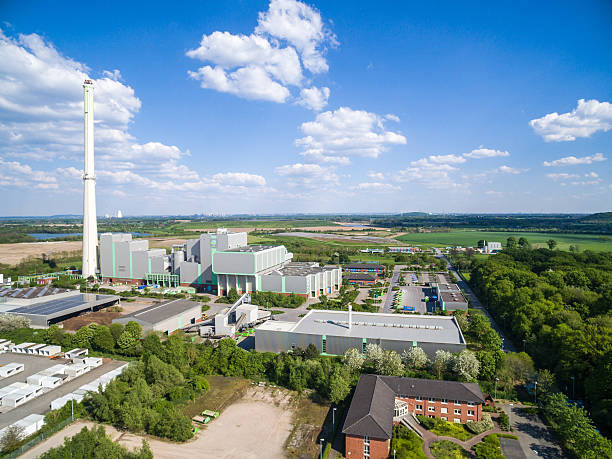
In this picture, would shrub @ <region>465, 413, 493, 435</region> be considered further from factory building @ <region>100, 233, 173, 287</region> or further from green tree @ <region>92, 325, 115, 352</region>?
factory building @ <region>100, 233, 173, 287</region>

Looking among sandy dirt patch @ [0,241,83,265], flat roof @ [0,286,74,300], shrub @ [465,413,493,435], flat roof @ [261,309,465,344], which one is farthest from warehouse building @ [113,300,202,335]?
sandy dirt patch @ [0,241,83,265]

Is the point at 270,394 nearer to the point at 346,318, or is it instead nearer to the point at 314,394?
the point at 314,394

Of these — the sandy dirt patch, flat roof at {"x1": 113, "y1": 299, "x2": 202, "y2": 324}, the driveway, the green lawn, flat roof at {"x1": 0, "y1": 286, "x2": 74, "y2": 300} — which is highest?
the sandy dirt patch

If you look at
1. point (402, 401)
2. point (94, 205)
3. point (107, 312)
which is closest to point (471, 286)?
point (402, 401)

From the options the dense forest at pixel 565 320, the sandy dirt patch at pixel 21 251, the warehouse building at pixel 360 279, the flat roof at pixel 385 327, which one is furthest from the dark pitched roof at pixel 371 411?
the sandy dirt patch at pixel 21 251

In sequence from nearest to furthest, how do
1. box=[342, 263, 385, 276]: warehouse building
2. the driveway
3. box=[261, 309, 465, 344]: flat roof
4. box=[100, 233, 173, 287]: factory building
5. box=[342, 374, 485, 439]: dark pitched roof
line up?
1. box=[342, 374, 485, 439]: dark pitched roof
2. the driveway
3. box=[261, 309, 465, 344]: flat roof
4. box=[100, 233, 173, 287]: factory building
5. box=[342, 263, 385, 276]: warehouse building

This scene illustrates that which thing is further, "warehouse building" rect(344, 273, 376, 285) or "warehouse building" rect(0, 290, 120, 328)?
"warehouse building" rect(344, 273, 376, 285)

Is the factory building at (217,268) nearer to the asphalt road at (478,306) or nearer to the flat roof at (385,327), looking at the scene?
the flat roof at (385,327)
